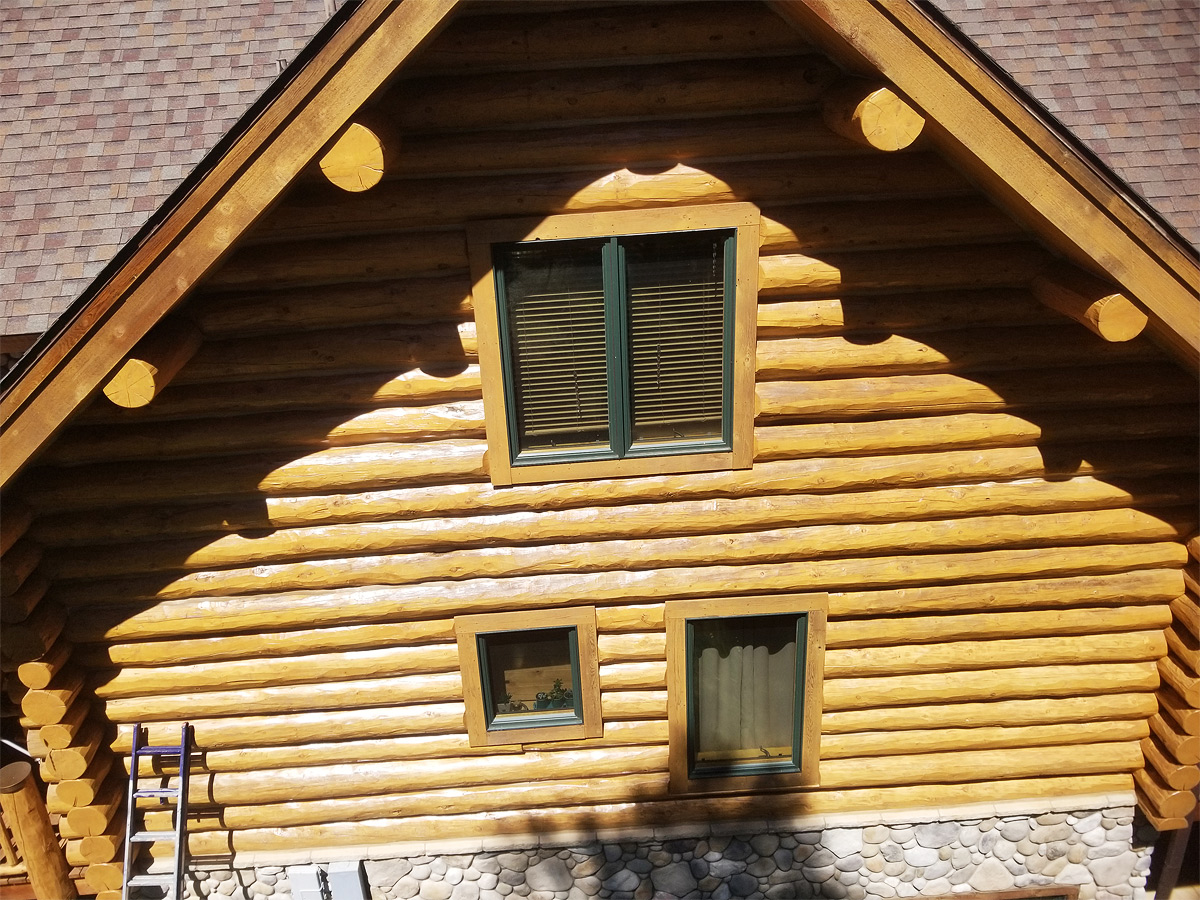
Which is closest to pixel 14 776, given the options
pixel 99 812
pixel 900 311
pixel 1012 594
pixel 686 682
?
pixel 99 812

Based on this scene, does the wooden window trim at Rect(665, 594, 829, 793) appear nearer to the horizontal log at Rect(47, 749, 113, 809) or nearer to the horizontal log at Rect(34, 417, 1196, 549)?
the horizontal log at Rect(34, 417, 1196, 549)

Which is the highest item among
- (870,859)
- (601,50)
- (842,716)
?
(601,50)

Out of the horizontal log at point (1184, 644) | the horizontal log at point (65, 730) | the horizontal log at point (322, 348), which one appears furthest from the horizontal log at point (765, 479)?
the horizontal log at point (1184, 644)

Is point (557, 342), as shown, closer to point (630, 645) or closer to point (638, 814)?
point (630, 645)

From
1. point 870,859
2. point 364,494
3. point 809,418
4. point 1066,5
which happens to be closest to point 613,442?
point 809,418

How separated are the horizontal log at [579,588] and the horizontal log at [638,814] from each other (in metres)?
1.65

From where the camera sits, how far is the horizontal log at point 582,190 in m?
4.73

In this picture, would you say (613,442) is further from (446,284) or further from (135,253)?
(135,253)

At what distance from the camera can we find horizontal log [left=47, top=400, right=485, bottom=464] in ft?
16.8

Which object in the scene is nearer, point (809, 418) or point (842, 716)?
point (809, 418)

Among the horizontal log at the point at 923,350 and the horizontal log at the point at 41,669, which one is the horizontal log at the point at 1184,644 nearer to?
the horizontal log at the point at 923,350

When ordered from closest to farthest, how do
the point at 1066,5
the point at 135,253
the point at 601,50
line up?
→ the point at 135,253 → the point at 601,50 → the point at 1066,5

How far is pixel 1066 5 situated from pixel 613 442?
4593mm

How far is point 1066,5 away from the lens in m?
6.06
